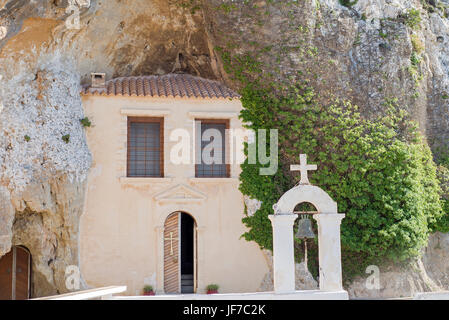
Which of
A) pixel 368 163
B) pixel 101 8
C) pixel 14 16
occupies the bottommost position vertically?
pixel 368 163

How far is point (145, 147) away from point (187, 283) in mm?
4738

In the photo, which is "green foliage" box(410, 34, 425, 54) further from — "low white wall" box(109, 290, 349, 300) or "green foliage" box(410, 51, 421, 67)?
"low white wall" box(109, 290, 349, 300)

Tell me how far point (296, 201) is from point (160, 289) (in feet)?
21.8

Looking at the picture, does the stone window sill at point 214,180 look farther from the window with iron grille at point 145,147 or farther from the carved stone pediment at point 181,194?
the window with iron grille at point 145,147

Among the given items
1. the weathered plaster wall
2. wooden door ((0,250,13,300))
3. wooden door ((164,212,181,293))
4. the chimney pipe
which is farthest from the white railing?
the chimney pipe

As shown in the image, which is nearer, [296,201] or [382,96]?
[296,201]

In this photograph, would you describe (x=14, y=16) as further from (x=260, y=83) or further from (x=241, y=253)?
(x=241, y=253)

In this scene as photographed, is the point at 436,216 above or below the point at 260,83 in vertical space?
below

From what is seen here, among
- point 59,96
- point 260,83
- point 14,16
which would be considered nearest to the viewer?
point 14,16

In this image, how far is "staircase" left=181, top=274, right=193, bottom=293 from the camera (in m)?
19.5

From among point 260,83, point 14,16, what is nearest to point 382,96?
point 260,83

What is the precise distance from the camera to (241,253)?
1914cm

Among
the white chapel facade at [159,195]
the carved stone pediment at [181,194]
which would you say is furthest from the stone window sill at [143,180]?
the carved stone pediment at [181,194]

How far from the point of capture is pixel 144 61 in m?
20.8
